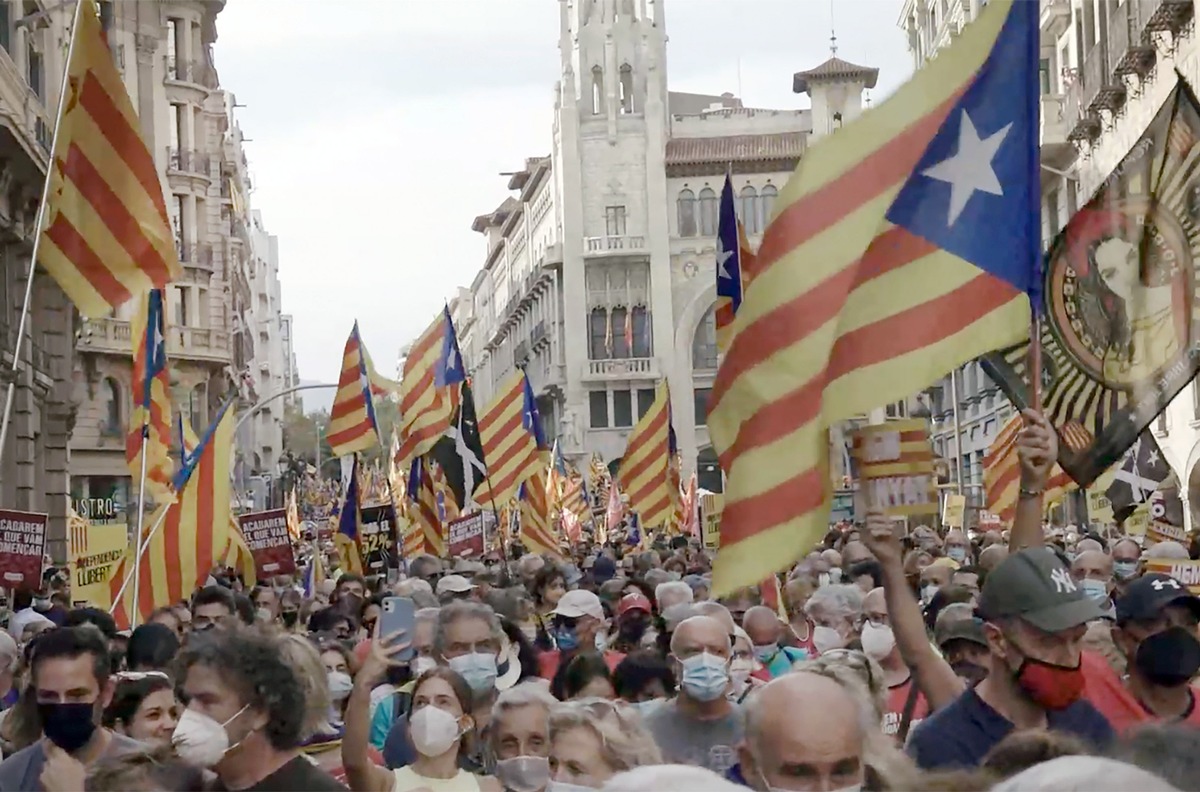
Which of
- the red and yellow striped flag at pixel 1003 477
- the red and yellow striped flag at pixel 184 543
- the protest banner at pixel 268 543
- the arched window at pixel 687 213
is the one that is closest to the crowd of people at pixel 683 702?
the red and yellow striped flag at pixel 184 543

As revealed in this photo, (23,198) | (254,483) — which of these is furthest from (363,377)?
(254,483)

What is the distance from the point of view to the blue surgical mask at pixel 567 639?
1050 centimetres

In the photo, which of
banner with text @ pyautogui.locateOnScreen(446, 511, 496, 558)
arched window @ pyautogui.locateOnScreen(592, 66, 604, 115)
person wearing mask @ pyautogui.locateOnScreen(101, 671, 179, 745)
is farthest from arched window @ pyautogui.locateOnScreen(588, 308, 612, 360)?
person wearing mask @ pyautogui.locateOnScreen(101, 671, 179, 745)

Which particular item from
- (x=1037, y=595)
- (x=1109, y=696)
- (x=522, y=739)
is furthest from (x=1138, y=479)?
(x=1037, y=595)

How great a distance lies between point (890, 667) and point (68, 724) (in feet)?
11.0

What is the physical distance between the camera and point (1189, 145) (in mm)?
9195

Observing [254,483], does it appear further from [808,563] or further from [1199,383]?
[808,563]

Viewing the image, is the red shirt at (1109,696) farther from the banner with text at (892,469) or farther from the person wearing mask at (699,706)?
the person wearing mask at (699,706)

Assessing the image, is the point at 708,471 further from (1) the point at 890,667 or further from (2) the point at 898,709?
(2) the point at 898,709

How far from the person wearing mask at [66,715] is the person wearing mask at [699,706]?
1755 millimetres

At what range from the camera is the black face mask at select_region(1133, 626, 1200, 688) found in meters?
6.20

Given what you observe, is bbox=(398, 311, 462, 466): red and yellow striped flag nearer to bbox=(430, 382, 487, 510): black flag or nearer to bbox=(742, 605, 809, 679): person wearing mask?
bbox=(430, 382, 487, 510): black flag

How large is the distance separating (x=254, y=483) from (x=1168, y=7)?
5598 centimetres

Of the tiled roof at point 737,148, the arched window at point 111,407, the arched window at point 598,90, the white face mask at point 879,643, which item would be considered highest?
the arched window at point 598,90
